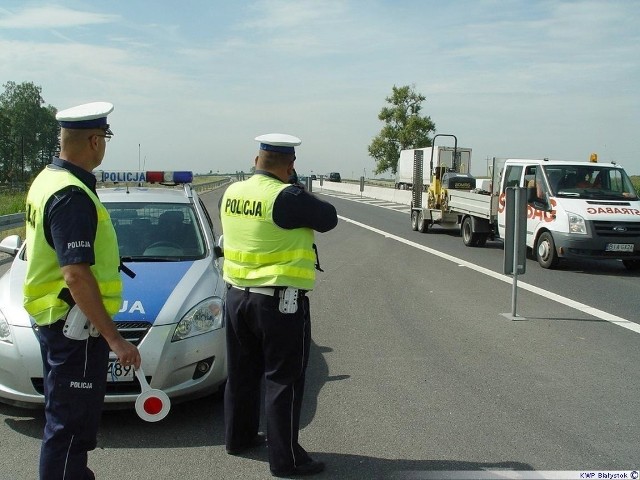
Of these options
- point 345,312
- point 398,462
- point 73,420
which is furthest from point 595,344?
point 73,420

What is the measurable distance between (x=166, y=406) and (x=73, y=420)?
2.20 ft

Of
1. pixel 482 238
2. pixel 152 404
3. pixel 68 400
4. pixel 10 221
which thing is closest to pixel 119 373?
pixel 152 404

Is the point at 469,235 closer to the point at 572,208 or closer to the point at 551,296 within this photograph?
the point at 572,208

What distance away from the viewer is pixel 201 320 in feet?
16.8

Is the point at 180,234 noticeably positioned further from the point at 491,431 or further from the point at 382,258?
the point at 382,258

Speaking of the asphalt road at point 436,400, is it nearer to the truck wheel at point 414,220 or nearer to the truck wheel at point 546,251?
the truck wheel at point 546,251

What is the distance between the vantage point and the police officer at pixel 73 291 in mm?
3027

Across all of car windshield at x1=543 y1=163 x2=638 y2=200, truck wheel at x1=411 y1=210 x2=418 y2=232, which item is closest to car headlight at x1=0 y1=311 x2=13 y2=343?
car windshield at x1=543 y1=163 x2=638 y2=200

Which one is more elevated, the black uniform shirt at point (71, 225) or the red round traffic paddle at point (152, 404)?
the black uniform shirt at point (71, 225)

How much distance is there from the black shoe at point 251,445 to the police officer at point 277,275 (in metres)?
0.39

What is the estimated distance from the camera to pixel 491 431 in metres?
4.91

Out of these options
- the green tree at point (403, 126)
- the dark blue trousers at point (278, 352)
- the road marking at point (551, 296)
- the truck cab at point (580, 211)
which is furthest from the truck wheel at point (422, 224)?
the green tree at point (403, 126)

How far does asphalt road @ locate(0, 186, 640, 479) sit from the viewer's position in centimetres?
440

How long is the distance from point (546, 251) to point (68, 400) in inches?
461
